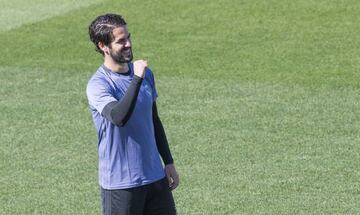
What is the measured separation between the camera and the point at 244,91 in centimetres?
1348

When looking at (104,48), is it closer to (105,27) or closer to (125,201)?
(105,27)

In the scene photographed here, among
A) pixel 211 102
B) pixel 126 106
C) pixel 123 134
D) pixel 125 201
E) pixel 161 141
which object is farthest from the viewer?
pixel 211 102

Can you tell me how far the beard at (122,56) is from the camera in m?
6.76

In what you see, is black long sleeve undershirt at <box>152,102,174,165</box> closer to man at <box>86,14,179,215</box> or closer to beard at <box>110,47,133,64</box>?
man at <box>86,14,179,215</box>

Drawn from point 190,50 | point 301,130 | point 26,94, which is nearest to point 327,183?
point 301,130

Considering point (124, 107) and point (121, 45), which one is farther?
point (121, 45)

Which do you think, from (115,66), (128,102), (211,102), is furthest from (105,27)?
(211,102)

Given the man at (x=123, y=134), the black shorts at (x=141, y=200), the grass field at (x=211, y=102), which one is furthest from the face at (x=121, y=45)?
the grass field at (x=211, y=102)

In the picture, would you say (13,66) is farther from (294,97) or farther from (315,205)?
(315,205)

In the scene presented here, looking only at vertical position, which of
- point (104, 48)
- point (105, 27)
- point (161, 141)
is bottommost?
point (161, 141)

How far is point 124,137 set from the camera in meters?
6.89

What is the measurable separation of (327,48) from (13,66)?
454 cm

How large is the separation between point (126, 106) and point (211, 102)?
21.2ft

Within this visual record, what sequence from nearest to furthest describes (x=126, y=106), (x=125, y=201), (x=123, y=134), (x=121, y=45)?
(x=126, y=106) < (x=121, y=45) < (x=123, y=134) < (x=125, y=201)
